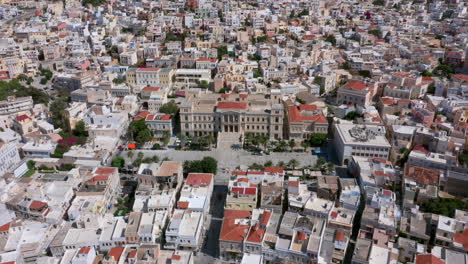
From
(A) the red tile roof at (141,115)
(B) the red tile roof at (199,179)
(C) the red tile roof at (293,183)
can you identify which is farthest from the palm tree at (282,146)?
(A) the red tile roof at (141,115)

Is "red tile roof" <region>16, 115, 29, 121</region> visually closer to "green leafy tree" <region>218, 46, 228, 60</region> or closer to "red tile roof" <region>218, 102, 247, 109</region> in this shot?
"red tile roof" <region>218, 102, 247, 109</region>

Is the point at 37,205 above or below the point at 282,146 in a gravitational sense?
below

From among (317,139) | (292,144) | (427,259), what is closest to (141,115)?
(292,144)

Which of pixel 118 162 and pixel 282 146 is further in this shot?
pixel 282 146

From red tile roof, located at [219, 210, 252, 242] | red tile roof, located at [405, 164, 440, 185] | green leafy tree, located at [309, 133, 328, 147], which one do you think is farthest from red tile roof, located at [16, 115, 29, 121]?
red tile roof, located at [405, 164, 440, 185]

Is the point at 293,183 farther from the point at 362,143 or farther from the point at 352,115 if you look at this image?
the point at 352,115
